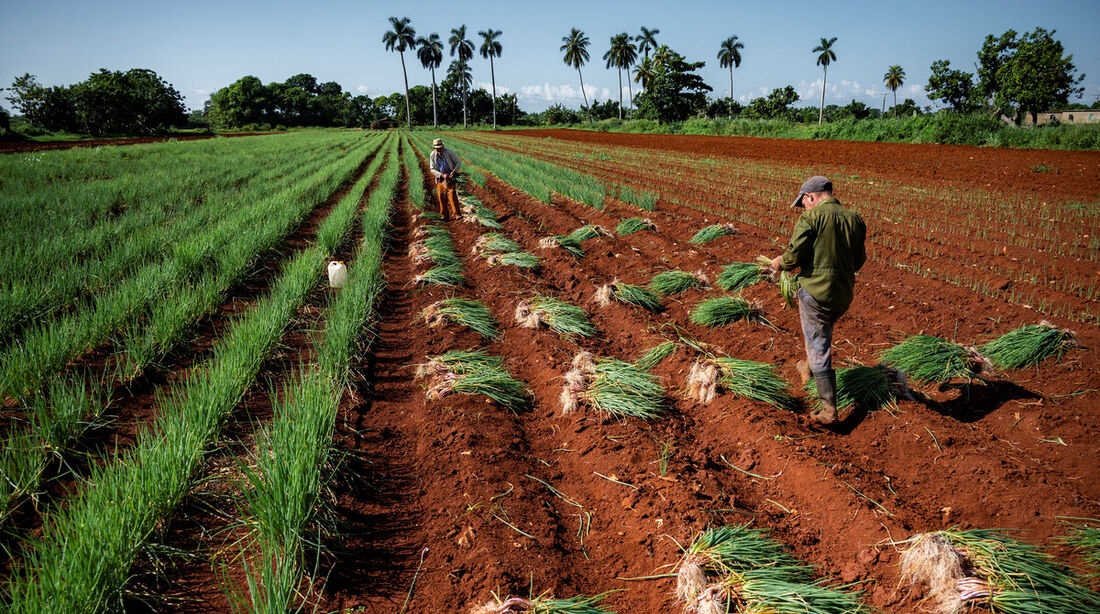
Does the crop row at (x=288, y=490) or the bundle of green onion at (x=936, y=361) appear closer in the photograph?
the crop row at (x=288, y=490)

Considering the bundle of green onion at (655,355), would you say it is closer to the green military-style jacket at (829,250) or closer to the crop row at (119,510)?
the green military-style jacket at (829,250)

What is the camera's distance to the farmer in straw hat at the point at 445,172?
9.59 metres

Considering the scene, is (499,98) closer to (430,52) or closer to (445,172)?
(430,52)

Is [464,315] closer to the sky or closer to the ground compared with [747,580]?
closer to the sky

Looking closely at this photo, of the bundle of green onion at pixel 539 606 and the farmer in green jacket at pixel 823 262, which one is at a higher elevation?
the farmer in green jacket at pixel 823 262

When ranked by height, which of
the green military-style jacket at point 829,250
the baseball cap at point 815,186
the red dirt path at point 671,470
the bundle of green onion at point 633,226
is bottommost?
the red dirt path at point 671,470

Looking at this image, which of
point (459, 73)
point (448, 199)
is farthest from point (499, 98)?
point (448, 199)

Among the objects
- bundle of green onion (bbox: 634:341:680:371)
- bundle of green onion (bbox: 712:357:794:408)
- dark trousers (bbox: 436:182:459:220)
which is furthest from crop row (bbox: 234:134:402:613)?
dark trousers (bbox: 436:182:459:220)

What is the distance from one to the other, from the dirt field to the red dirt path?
0.04 feet

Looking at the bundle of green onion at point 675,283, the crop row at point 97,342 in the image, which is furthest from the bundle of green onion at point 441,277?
the bundle of green onion at point 675,283

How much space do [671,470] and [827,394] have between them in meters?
1.23

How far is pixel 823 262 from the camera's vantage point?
131 inches

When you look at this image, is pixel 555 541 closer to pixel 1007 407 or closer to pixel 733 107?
pixel 1007 407

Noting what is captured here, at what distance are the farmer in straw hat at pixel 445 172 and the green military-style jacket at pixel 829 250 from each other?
7.20 m
